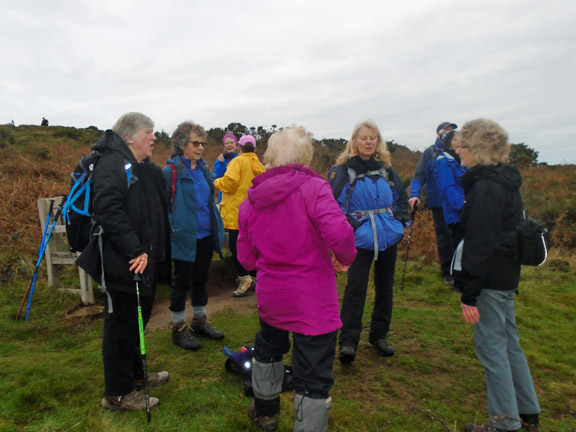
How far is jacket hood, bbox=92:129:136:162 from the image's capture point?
268 centimetres

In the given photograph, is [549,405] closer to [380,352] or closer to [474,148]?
[380,352]

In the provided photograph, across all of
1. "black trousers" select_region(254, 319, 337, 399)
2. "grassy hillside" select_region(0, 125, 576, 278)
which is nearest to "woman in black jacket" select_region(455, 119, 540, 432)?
"black trousers" select_region(254, 319, 337, 399)

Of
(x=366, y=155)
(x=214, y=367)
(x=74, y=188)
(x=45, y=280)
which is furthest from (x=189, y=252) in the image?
(x=45, y=280)

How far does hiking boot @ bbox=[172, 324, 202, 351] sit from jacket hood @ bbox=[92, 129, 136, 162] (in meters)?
1.93

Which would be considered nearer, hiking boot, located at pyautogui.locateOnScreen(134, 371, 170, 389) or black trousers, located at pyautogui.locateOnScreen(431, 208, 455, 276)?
hiking boot, located at pyautogui.locateOnScreen(134, 371, 170, 389)

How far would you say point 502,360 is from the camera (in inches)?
101

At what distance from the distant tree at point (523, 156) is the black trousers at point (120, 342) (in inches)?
788

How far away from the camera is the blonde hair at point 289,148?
8.06 ft

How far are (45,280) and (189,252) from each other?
10.5ft

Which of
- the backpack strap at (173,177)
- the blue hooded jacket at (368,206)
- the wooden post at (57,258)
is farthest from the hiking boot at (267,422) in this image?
the wooden post at (57,258)

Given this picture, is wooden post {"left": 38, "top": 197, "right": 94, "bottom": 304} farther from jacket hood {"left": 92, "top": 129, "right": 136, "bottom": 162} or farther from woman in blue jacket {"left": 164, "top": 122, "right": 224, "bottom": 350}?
jacket hood {"left": 92, "top": 129, "right": 136, "bottom": 162}

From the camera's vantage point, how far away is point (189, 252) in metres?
3.80

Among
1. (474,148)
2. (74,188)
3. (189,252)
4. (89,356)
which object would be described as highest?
(474,148)

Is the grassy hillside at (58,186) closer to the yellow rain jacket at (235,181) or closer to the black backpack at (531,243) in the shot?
the yellow rain jacket at (235,181)
